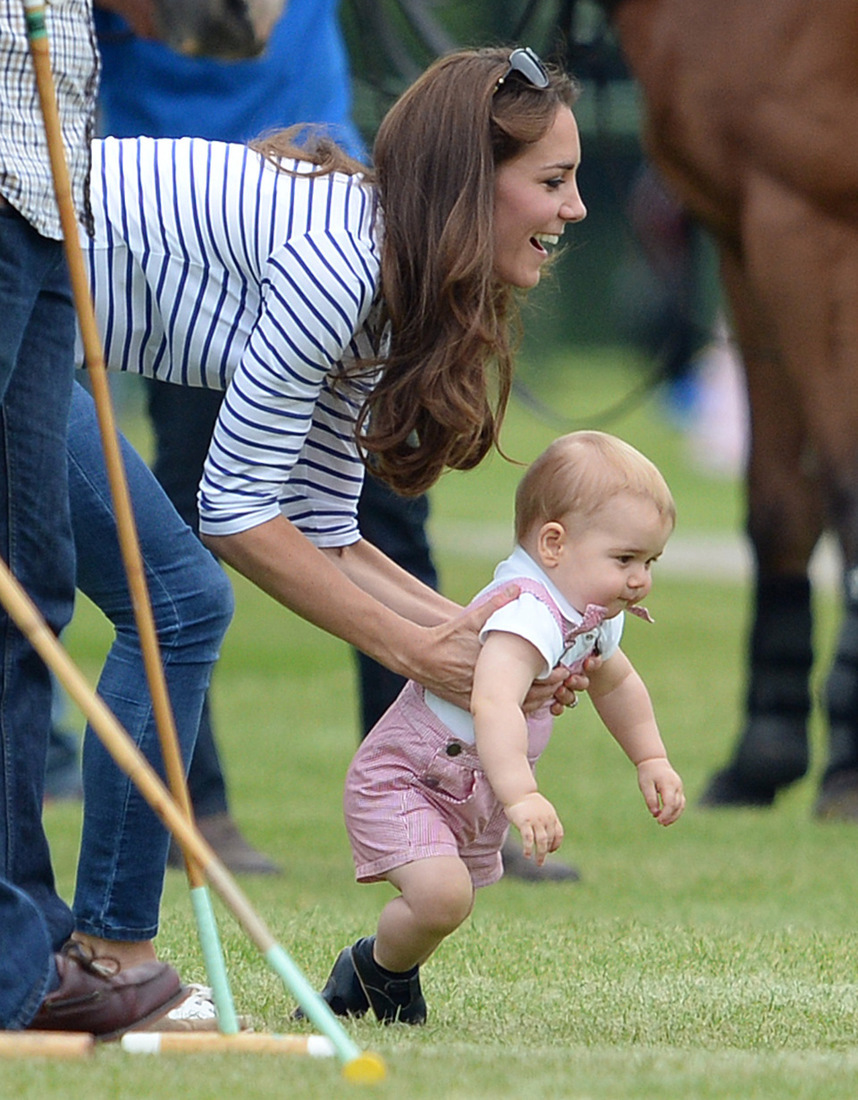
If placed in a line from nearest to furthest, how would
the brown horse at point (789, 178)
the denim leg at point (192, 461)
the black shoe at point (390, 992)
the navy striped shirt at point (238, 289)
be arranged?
the navy striped shirt at point (238, 289) → the black shoe at point (390, 992) → the denim leg at point (192, 461) → the brown horse at point (789, 178)

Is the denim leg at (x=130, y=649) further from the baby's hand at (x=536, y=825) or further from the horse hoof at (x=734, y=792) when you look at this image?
the horse hoof at (x=734, y=792)

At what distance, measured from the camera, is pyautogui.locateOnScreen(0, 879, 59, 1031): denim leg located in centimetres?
274

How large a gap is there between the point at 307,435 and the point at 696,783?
3276mm

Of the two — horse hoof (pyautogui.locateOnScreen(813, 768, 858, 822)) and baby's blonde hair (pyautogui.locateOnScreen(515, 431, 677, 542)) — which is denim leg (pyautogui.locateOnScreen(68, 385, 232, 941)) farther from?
horse hoof (pyautogui.locateOnScreen(813, 768, 858, 822))

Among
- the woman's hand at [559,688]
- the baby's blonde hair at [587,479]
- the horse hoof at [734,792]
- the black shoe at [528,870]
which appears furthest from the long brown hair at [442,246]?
the horse hoof at [734,792]

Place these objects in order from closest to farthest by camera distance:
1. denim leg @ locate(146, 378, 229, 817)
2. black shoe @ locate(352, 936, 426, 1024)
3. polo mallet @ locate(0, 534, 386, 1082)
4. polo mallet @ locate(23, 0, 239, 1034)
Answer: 1. polo mallet @ locate(0, 534, 386, 1082)
2. polo mallet @ locate(23, 0, 239, 1034)
3. black shoe @ locate(352, 936, 426, 1024)
4. denim leg @ locate(146, 378, 229, 817)

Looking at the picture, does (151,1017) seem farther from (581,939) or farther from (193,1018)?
(581,939)

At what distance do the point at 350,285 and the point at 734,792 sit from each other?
3342 mm

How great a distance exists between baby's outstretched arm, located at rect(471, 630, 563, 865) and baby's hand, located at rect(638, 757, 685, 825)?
22 cm

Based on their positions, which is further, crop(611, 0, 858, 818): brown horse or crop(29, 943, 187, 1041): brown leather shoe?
crop(611, 0, 858, 818): brown horse

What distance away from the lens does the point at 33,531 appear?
112 inches

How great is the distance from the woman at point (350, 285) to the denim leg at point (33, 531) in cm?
25

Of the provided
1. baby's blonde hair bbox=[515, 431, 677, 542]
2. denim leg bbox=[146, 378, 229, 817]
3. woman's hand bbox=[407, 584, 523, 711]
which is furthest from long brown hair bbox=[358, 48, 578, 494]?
denim leg bbox=[146, 378, 229, 817]

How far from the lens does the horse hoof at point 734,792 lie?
19.5 ft
